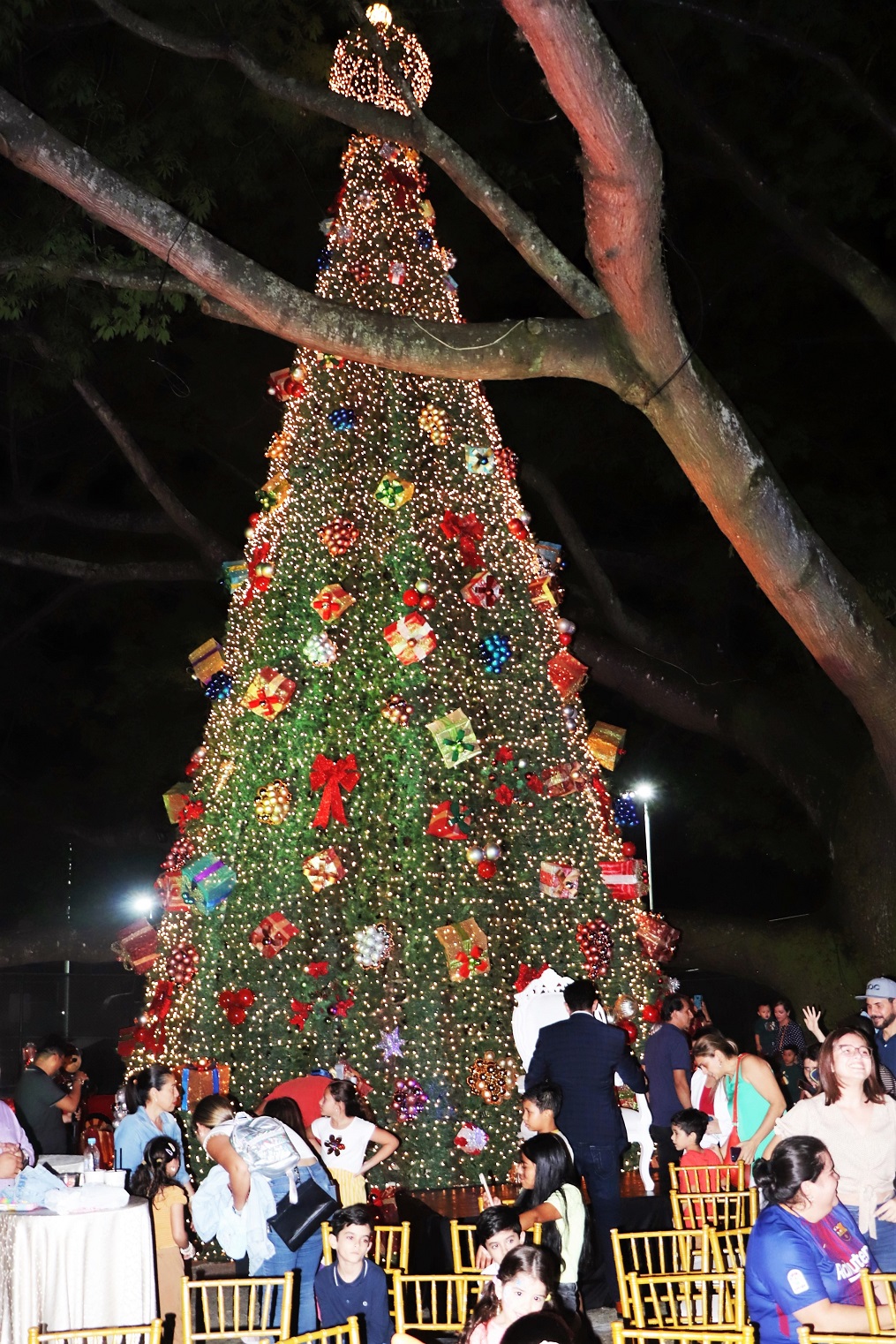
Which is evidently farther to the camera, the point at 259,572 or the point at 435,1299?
the point at 259,572

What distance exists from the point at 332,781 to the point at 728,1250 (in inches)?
176

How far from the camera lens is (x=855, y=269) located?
1059 cm

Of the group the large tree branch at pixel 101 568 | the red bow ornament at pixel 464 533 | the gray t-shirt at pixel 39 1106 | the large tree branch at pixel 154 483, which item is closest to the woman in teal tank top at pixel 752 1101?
the red bow ornament at pixel 464 533

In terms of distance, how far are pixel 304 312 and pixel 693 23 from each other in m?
6.89

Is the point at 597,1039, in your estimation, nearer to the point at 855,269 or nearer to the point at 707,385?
the point at 707,385

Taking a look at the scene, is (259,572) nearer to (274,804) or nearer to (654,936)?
(274,804)

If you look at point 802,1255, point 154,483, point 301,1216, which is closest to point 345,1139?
point 301,1216

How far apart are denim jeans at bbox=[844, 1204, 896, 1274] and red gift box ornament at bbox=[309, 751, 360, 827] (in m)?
4.89

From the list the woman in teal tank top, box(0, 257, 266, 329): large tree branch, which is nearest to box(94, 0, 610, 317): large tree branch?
box(0, 257, 266, 329): large tree branch

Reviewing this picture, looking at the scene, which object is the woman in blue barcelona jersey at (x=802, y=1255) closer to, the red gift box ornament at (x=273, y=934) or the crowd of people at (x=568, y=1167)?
the crowd of people at (x=568, y=1167)

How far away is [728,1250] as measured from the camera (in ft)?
17.7

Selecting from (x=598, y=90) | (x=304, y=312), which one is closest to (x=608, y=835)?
(x=304, y=312)

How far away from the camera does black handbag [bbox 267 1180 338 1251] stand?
5359 millimetres

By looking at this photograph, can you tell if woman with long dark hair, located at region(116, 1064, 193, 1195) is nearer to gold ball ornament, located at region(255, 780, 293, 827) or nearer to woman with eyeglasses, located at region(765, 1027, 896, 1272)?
gold ball ornament, located at region(255, 780, 293, 827)
